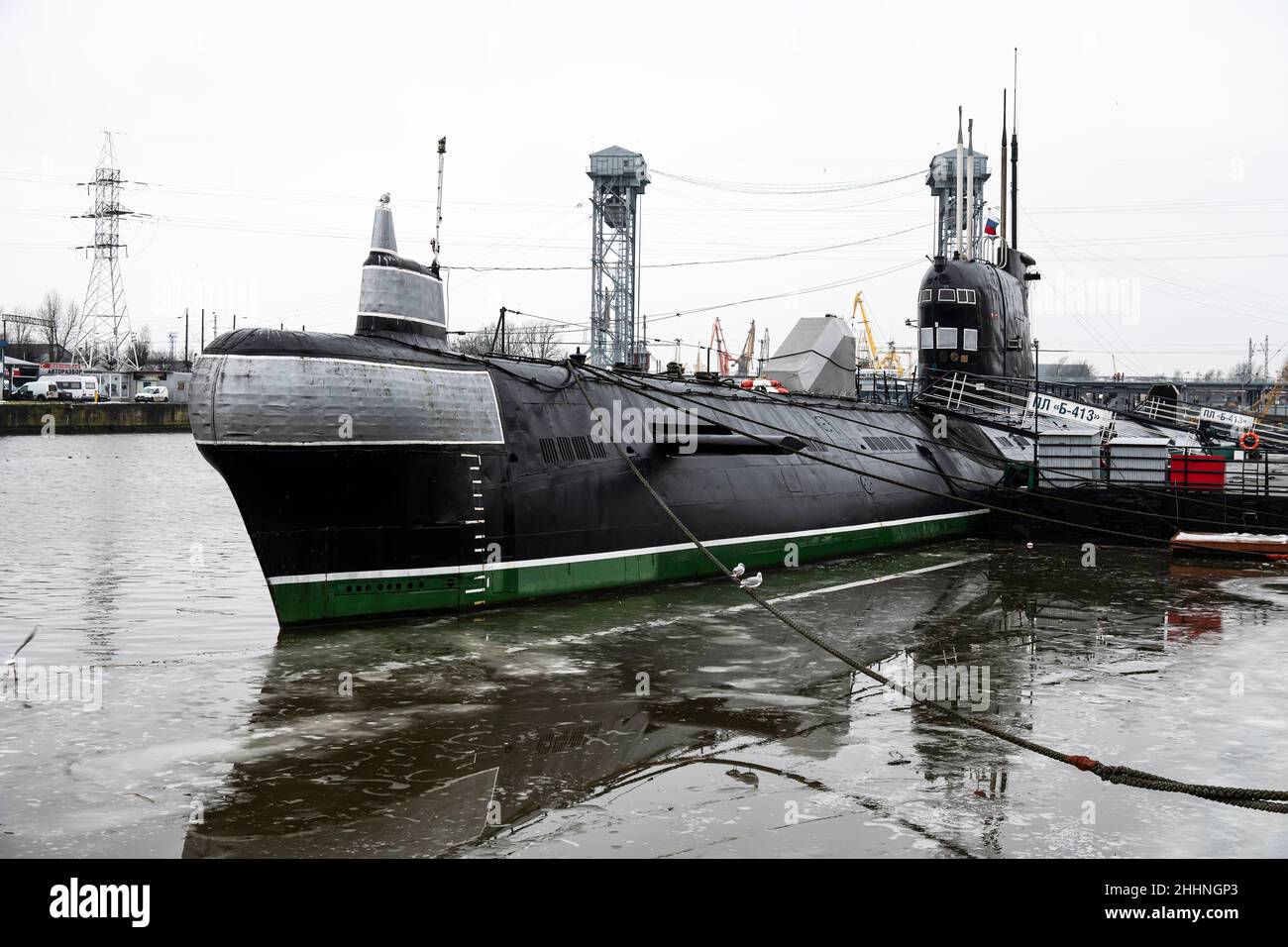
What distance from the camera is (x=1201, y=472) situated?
89.3 ft

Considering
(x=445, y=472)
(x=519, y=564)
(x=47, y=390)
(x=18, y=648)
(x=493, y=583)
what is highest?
(x=47, y=390)

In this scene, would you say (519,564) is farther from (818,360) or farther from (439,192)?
(818,360)

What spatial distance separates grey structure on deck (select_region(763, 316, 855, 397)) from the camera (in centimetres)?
3038

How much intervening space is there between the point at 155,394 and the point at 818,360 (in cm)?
8630

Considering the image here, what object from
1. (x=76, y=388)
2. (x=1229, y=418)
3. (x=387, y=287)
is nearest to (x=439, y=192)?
(x=387, y=287)

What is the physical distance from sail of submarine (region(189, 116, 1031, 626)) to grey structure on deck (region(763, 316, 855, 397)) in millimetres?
7220

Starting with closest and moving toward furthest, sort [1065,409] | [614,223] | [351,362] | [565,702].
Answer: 1. [565,702]
2. [351,362]
3. [1065,409]
4. [614,223]

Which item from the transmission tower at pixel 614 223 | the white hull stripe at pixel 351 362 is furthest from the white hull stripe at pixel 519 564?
the transmission tower at pixel 614 223

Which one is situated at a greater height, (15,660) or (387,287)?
(387,287)
